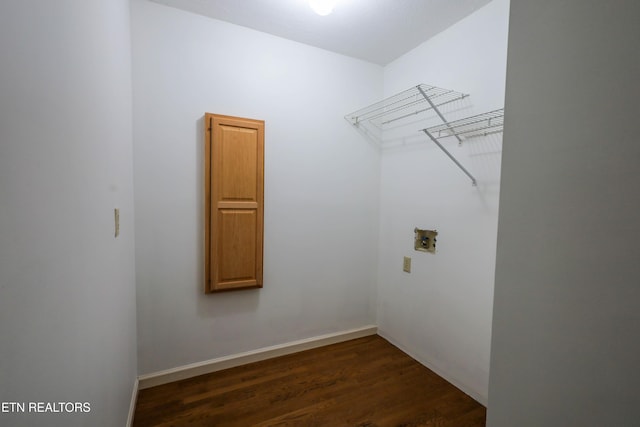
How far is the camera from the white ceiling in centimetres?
175

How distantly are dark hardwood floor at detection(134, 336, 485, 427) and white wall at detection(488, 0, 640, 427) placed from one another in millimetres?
1124

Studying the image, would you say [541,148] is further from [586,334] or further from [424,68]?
[424,68]

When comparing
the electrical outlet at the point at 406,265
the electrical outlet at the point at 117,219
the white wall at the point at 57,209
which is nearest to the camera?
the white wall at the point at 57,209

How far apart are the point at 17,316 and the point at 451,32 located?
8.24 ft

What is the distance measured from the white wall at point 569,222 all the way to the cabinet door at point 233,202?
5.27 feet

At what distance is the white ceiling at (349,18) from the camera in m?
1.75

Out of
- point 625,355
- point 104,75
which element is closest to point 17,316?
point 104,75

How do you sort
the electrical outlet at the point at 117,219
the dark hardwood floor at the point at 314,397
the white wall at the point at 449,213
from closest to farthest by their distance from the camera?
the electrical outlet at the point at 117,219
the dark hardwood floor at the point at 314,397
the white wall at the point at 449,213

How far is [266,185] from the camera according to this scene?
84.4 inches

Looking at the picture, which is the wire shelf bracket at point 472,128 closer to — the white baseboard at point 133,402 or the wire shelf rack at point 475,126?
the wire shelf rack at point 475,126

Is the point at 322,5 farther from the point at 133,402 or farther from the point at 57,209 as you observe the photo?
the point at 133,402

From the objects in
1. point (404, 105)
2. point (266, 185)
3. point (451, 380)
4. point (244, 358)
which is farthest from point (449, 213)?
point (244, 358)

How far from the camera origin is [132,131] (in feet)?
5.66

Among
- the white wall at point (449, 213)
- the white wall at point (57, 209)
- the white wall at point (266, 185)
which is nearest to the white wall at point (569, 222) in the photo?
the white wall at point (57, 209)
